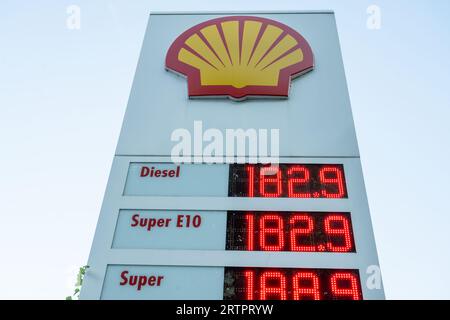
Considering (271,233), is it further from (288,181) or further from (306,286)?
(288,181)

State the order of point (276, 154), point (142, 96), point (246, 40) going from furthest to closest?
point (246, 40) < point (142, 96) < point (276, 154)

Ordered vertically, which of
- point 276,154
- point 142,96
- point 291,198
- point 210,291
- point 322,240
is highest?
point 142,96

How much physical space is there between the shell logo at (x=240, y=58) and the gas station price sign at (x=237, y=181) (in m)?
0.02

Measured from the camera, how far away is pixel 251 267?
467cm

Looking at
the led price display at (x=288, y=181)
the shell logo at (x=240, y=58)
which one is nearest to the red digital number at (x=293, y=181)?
the led price display at (x=288, y=181)

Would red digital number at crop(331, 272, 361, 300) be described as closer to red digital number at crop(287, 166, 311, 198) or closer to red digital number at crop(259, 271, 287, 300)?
red digital number at crop(259, 271, 287, 300)

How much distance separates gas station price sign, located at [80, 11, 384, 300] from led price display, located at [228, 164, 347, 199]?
15 mm

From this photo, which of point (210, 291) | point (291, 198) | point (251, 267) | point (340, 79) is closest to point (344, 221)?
point (291, 198)

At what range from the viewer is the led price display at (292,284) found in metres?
4.42

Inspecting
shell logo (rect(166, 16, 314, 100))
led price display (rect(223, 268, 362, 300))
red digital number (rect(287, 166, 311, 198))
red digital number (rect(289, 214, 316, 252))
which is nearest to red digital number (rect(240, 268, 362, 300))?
led price display (rect(223, 268, 362, 300))

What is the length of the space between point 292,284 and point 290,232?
64cm

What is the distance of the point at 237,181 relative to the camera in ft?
17.9

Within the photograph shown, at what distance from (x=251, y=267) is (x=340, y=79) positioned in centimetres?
394
